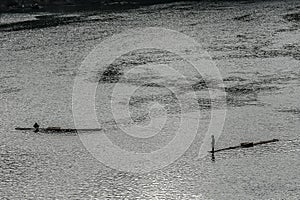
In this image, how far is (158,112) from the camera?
75250mm

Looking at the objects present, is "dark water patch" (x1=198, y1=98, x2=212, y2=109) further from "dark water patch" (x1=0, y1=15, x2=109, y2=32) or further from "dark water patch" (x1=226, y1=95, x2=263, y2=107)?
"dark water patch" (x1=0, y1=15, x2=109, y2=32)

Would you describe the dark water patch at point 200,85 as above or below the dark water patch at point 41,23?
below

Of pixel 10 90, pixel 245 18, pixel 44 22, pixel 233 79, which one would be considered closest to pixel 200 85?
pixel 233 79

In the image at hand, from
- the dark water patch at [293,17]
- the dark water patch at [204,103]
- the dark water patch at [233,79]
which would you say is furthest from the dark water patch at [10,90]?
the dark water patch at [293,17]

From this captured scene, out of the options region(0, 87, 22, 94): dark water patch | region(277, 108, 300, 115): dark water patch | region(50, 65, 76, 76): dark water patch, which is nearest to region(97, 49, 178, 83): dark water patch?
region(50, 65, 76, 76): dark water patch

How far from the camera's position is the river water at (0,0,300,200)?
54.2 metres

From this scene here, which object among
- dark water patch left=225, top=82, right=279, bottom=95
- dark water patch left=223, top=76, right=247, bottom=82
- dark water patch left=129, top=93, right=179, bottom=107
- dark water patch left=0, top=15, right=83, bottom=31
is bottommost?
dark water patch left=129, top=93, right=179, bottom=107

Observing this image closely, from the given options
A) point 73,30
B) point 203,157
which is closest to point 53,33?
point 73,30

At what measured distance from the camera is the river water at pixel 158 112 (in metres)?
54.2

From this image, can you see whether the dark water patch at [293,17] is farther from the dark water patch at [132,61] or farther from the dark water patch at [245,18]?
the dark water patch at [132,61]

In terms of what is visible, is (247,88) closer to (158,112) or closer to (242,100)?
(242,100)

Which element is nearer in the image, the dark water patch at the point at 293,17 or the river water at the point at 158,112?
the river water at the point at 158,112

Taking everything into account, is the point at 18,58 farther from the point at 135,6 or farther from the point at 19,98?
the point at 135,6

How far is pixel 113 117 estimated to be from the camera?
74938 millimetres
